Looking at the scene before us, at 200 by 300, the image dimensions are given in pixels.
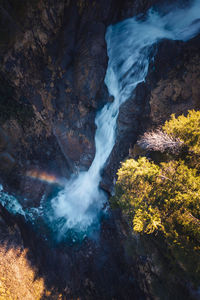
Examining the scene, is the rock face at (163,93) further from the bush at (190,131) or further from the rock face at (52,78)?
the bush at (190,131)

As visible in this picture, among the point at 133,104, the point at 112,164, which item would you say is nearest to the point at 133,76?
the point at 133,104

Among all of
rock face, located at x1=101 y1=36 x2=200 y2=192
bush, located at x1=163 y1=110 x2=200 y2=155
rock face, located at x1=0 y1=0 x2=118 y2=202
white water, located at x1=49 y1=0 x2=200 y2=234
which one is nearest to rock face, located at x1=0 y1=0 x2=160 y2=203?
rock face, located at x1=0 y1=0 x2=118 y2=202

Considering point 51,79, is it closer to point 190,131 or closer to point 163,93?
point 163,93

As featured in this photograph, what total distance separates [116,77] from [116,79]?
0.16 metres

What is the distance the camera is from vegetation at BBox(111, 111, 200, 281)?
4.50 meters

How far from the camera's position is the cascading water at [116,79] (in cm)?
1005

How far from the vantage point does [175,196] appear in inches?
190

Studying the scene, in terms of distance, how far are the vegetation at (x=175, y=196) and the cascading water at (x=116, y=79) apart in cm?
596

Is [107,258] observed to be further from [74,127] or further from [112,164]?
[74,127]

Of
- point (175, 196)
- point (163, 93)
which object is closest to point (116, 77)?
point (163, 93)

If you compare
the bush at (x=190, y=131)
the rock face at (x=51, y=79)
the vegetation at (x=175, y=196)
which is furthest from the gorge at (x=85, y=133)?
the vegetation at (x=175, y=196)

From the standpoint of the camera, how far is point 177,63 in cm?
816

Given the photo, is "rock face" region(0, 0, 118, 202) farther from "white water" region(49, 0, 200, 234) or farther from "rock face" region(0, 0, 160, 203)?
"white water" region(49, 0, 200, 234)

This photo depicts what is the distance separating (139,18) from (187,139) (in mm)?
11636
